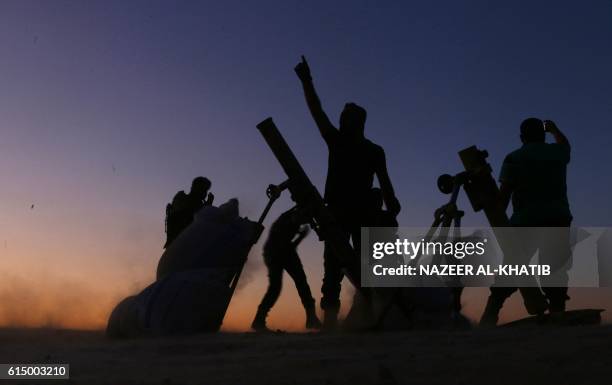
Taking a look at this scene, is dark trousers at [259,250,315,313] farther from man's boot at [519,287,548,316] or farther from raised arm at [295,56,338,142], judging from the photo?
man's boot at [519,287,548,316]

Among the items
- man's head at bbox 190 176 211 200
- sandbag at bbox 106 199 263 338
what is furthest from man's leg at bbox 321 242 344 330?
man's head at bbox 190 176 211 200

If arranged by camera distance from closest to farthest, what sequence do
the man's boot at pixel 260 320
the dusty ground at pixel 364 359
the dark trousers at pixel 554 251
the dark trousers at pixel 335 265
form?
the dusty ground at pixel 364 359 → the dark trousers at pixel 554 251 → the dark trousers at pixel 335 265 → the man's boot at pixel 260 320

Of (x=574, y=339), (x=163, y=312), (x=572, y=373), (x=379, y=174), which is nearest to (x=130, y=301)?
(x=163, y=312)

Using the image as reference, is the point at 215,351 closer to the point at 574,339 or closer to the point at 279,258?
the point at 574,339

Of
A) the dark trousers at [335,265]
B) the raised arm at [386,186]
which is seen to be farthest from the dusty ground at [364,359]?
the raised arm at [386,186]

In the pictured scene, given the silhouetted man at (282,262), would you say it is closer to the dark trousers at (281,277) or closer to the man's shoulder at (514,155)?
the dark trousers at (281,277)

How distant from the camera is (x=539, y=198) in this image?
15.5 feet

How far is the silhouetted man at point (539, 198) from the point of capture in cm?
469

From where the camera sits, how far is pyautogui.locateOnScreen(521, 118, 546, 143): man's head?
16.0 ft

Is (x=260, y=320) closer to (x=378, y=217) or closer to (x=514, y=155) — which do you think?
(x=378, y=217)

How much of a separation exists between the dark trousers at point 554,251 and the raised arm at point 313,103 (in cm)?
140

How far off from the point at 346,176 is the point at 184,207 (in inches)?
87.2

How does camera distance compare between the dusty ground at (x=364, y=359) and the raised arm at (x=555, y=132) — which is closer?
the dusty ground at (x=364, y=359)

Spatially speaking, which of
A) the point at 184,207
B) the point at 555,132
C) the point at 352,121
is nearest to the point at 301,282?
the point at 184,207
